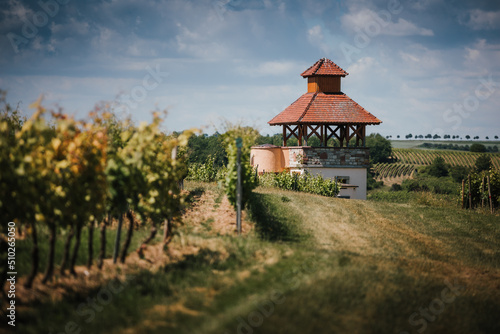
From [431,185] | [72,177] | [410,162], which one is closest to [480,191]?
[72,177]

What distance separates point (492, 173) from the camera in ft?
88.7

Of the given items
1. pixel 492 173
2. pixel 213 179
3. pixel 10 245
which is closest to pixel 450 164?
pixel 492 173

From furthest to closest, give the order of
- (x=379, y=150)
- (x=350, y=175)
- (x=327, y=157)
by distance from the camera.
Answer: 1. (x=379, y=150)
2. (x=350, y=175)
3. (x=327, y=157)

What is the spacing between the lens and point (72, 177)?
31.1ft

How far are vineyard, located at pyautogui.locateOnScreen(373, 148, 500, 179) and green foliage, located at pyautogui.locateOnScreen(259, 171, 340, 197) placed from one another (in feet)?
240

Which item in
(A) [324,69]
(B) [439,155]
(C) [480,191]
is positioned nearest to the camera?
(C) [480,191]

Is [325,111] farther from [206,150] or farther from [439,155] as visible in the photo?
[439,155]

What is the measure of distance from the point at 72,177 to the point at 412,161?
111 meters

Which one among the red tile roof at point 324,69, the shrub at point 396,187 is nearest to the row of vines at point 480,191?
the red tile roof at point 324,69

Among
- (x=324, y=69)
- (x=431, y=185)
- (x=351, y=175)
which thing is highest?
(x=324, y=69)

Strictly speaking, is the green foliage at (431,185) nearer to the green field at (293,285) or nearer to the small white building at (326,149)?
the small white building at (326,149)

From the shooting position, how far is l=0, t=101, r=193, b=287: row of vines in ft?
28.7

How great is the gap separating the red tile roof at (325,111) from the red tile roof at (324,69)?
1.51 meters

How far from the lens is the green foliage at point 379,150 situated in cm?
10869
